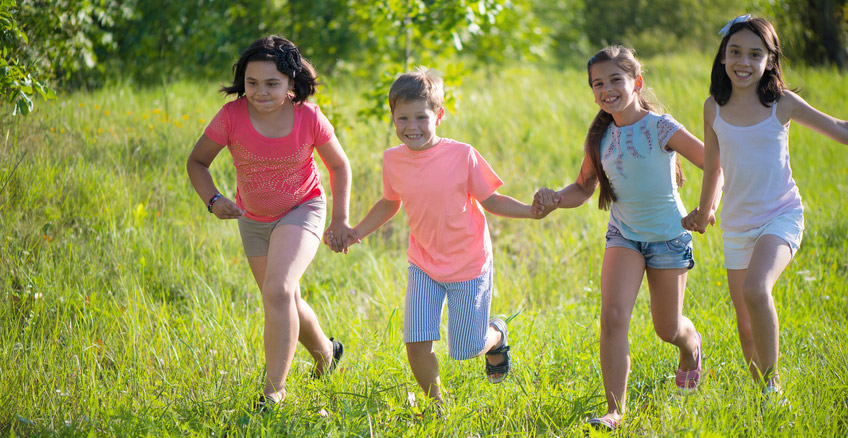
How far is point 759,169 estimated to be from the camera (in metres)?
3.12

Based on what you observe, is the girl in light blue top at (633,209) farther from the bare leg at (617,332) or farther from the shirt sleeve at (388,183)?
the shirt sleeve at (388,183)

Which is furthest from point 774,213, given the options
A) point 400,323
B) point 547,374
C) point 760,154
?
point 400,323

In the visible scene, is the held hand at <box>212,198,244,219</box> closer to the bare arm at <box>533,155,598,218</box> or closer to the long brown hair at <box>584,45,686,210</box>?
the bare arm at <box>533,155,598,218</box>

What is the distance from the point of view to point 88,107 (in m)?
6.44

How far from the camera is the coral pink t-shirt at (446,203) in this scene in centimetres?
325

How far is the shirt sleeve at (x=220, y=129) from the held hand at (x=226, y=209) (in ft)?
0.98

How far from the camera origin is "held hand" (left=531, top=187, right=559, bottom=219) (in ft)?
10.9

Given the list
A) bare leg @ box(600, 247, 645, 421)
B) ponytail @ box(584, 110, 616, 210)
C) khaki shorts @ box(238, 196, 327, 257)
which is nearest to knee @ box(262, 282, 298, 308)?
khaki shorts @ box(238, 196, 327, 257)

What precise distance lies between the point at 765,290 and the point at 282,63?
2.37 m

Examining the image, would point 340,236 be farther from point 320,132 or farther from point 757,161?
point 757,161

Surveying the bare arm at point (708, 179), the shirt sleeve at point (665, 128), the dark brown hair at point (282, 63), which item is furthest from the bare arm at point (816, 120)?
the dark brown hair at point (282, 63)

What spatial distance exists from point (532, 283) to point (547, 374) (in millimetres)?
1561

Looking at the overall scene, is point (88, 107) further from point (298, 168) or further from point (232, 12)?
point (298, 168)

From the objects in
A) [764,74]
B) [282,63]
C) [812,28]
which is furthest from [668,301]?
[812,28]
